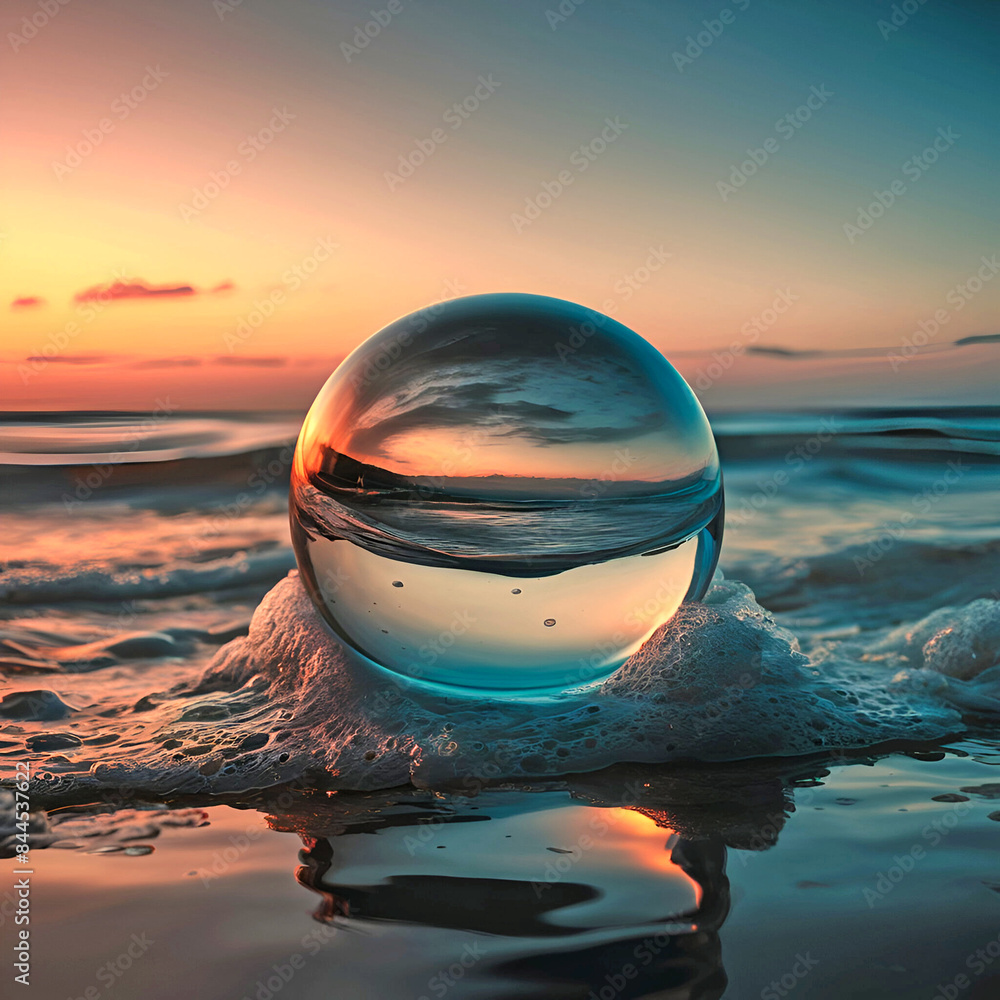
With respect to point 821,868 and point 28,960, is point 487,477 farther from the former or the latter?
point 28,960

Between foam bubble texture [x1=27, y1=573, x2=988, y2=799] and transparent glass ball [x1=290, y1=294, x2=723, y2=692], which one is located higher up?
transparent glass ball [x1=290, y1=294, x2=723, y2=692]

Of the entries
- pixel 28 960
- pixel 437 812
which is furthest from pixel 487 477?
pixel 28 960

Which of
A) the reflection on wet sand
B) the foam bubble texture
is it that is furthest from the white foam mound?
the reflection on wet sand

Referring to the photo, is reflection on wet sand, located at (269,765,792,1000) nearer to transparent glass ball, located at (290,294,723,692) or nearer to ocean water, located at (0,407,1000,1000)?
ocean water, located at (0,407,1000,1000)

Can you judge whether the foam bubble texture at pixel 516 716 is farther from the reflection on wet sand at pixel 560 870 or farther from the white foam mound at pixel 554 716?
the reflection on wet sand at pixel 560 870

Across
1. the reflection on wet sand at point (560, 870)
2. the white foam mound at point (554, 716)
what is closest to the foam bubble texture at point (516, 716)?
the white foam mound at point (554, 716)
